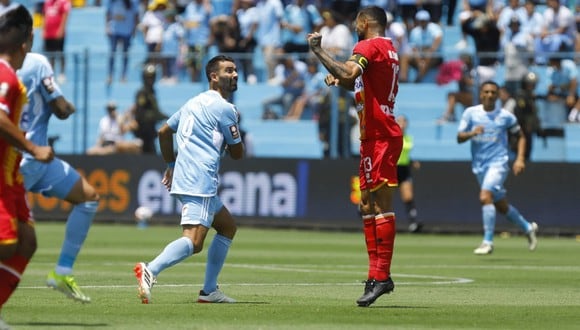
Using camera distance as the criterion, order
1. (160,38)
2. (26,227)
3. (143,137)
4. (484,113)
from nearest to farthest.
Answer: (26,227) → (484,113) → (143,137) → (160,38)

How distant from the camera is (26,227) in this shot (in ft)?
32.0

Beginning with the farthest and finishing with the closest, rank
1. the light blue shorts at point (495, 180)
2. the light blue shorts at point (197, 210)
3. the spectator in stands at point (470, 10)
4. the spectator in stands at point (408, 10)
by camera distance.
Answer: the spectator in stands at point (408, 10) < the spectator in stands at point (470, 10) < the light blue shorts at point (495, 180) < the light blue shorts at point (197, 210)

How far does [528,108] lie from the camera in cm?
2759

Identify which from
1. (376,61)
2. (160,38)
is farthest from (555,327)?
(160,38)

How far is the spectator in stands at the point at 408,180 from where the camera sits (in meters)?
28.8

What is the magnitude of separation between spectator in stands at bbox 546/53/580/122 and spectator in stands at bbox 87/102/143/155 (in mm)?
9078

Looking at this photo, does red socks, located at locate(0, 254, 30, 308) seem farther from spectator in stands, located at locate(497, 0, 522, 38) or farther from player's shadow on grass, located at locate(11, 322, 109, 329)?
spectator in stands, located at locate(497, 0, 522, 38)

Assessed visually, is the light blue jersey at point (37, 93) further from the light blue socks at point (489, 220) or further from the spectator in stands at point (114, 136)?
the spectator in stands at point (114, 136)

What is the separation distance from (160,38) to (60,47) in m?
2.41

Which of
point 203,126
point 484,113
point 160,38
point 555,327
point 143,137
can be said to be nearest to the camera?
point 555,327

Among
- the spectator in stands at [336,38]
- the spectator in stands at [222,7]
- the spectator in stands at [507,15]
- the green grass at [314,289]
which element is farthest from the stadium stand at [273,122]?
the green grass at [314,289]

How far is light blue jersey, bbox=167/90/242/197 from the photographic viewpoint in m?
12.5

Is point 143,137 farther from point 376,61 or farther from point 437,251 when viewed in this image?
point 376,61

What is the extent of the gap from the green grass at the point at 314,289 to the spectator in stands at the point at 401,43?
15.9 ft
